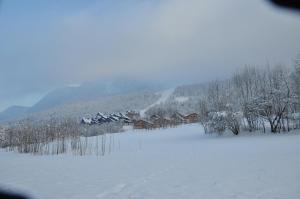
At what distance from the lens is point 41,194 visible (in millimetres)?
8344

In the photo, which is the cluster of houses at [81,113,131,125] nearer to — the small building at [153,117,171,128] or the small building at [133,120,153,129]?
the small building at [133,120,153,129]

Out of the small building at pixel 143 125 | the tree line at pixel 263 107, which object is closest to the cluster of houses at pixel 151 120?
the small building at pixel 143 125

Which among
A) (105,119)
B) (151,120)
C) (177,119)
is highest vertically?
(105,119)

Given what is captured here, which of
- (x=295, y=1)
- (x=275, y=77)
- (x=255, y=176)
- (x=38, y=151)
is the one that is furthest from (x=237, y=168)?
(x=275, y=77)

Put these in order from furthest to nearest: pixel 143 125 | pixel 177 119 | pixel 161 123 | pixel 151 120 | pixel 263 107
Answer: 1. pixel 177 119
2. pixel 151 120
3. pixel 143 125
4. pixel 161 123
5. pixel 263 107

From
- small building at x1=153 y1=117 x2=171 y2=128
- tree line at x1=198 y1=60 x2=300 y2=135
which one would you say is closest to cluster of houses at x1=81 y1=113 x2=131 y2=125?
small building at x1=153 y1=117 x2=171 y2=128

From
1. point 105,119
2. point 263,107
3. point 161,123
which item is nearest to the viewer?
point 263,107

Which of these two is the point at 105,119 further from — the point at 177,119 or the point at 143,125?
the point at 177,119

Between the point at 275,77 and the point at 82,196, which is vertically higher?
the point at 275,77

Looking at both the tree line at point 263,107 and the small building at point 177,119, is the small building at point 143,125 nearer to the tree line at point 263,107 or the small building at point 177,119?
the small building at point 177,119

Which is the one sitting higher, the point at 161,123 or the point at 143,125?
the point at 161,123

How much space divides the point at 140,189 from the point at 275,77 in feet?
96.4

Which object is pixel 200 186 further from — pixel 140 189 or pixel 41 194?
pixel 41 194

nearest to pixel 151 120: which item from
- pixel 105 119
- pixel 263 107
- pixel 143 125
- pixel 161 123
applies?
pixel 143 125
